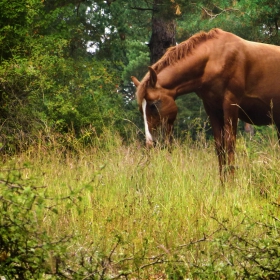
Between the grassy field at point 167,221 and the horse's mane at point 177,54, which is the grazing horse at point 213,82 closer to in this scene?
the horse's mane at point 177,54

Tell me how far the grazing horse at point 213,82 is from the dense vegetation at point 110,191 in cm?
30

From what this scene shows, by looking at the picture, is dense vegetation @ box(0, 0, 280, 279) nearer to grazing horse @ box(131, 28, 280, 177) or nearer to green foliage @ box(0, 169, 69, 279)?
green foliage @ box(0, 169, 69, 279)

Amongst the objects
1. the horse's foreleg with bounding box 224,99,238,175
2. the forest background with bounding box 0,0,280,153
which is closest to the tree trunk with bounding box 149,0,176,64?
the forest background with bounding box 0,0,280,153

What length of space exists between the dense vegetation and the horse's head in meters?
0.33

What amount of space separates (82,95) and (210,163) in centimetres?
575

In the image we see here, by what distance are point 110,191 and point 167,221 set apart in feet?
4.10

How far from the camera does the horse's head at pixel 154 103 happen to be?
334 inches

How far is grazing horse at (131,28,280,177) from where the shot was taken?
8.36 meters

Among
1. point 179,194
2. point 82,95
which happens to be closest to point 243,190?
point 179,194

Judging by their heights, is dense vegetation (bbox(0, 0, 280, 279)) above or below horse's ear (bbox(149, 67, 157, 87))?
below

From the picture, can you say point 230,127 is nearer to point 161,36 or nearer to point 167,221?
point 167,221

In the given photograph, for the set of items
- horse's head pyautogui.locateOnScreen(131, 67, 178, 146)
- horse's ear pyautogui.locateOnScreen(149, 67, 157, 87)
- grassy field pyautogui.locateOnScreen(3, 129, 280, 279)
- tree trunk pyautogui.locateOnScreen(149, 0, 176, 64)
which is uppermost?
tree trunk pyautogui.locateOnScreen(149, 0, 176, 64)

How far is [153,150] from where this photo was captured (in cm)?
750

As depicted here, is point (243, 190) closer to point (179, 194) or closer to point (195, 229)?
point (179, 194)
